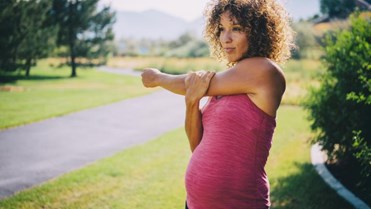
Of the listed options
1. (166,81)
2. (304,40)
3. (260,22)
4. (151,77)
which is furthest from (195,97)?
(304,40)

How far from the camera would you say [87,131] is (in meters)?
9.43

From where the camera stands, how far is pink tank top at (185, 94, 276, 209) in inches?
66.2

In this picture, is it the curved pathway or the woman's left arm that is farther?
the curved pathway

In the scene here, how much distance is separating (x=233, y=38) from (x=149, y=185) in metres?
4.16

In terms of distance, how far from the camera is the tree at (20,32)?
66.1ft

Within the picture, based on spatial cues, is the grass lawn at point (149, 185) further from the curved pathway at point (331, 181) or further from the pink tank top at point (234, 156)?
the pink tank top at point (234, 156)

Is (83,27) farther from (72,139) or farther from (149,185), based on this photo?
(149,185)

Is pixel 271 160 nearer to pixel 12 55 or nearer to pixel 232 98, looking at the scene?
pixel 232 98

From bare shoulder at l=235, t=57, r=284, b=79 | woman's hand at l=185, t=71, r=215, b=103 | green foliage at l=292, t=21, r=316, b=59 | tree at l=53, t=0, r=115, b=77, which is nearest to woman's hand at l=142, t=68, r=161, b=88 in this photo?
woman's hand at l=185, t=71, r=215, b=103

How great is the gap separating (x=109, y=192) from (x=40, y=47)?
2180 cm

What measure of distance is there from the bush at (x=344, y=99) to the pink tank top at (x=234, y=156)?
12.5 ft

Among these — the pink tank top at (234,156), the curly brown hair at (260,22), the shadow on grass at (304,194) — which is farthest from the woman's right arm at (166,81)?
the shadow on grass at (304,194)

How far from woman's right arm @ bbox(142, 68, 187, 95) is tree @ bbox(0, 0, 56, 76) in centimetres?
2120

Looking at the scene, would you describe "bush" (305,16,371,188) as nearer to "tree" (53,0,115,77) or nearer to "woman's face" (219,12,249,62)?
"woman's face" (219,12,249,62)
